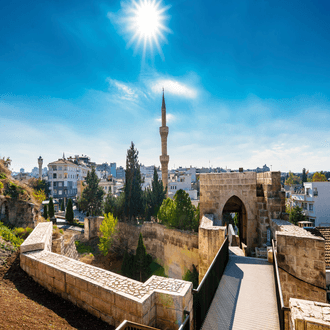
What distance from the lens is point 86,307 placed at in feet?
14.6

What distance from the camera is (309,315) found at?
3090 millimetres

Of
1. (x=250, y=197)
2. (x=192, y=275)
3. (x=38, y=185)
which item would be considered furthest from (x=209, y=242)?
(x=38, y=185)

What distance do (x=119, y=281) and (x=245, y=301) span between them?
298 centimetres

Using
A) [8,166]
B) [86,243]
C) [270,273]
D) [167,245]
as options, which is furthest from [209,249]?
[86,243]

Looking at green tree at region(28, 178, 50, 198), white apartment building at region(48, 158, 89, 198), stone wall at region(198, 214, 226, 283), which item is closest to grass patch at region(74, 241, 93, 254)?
stone wall at region(198, 214, 226, 283)

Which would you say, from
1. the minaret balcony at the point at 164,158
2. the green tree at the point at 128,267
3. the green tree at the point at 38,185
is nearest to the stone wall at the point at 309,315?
the green tree at the point at 128,267

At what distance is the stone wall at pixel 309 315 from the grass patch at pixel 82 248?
2180 centimetres

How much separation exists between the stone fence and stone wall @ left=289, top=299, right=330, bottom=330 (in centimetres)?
175

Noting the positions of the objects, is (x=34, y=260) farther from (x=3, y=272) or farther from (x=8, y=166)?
(x=8, y=166)

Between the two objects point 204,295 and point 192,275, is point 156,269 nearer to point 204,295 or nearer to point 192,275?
point 192,275

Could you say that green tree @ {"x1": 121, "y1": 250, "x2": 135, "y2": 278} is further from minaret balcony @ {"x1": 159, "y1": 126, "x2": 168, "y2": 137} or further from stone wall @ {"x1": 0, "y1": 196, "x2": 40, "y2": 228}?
minaret balcony @ {"x1": 159, "y1": 126, "x2": 168, "y2": 137}

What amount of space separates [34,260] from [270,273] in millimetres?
6868

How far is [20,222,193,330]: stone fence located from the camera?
12.3ft

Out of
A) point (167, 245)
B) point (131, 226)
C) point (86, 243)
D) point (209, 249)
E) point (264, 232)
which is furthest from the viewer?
point (86, 243)
